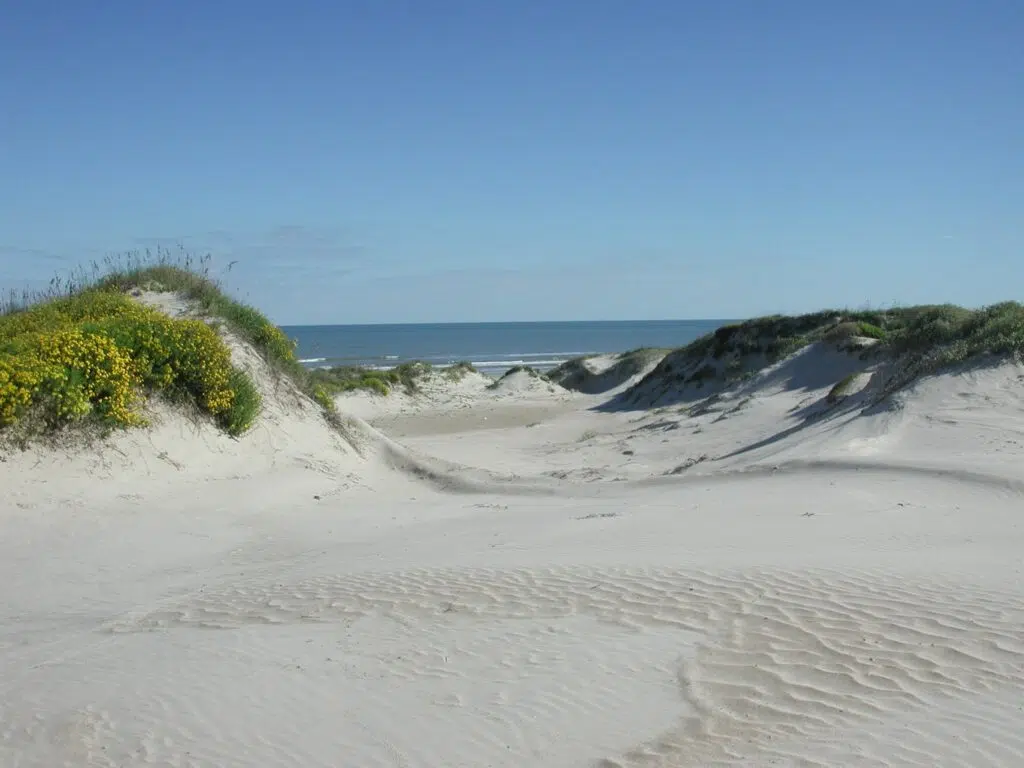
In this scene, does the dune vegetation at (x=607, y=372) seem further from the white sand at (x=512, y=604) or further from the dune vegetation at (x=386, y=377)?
the white sand at (x=512, y=604)

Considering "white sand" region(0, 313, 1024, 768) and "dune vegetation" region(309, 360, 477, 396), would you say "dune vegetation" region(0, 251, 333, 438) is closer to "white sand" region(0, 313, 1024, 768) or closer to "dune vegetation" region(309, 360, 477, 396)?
"white sand" region(0, 313, 1024, 768)

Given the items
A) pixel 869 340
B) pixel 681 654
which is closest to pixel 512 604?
pixel 681 654

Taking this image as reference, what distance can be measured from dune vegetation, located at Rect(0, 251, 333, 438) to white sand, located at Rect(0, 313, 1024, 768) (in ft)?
1.55

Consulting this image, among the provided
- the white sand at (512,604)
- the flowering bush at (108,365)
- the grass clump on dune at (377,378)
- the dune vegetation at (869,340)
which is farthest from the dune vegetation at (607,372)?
the flowering bush at (108,365)

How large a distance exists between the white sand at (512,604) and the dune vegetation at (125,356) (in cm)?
47

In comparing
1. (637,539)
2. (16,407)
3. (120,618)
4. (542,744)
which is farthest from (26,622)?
(637,539)

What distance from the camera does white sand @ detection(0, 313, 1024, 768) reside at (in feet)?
15.4

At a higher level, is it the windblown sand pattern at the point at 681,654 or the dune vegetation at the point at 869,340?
the dune vegetation at the point at 869,340

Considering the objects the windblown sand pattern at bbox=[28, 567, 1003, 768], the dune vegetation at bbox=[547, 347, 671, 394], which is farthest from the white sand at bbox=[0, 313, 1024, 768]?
the dune vegetation at bbox=[547, 347, 671, 394]

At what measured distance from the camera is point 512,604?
23.4 ft

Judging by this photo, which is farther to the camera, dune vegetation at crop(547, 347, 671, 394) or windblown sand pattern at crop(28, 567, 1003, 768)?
dune vegetation at crop(547, 347, 671, 394)

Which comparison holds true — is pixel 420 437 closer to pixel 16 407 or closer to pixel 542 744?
pixel 16 407

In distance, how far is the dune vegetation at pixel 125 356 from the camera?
34.8 feet

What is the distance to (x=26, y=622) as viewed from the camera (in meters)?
7.07
